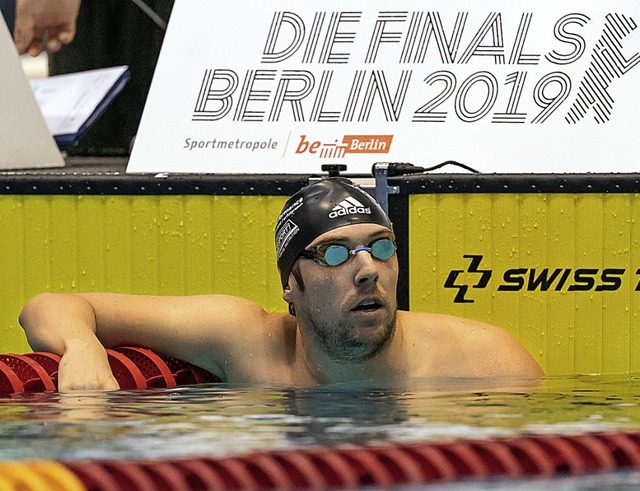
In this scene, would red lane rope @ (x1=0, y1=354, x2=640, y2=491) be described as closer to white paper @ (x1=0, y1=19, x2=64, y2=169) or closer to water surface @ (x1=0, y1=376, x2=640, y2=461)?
water surface @ (x1=0, y1=376, x2=640, y2=461)

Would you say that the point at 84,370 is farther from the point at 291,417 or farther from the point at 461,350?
the point at 461,350

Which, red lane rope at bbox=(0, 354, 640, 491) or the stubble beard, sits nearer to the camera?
red lane rope at bbox=(0, 354, 640, 491)

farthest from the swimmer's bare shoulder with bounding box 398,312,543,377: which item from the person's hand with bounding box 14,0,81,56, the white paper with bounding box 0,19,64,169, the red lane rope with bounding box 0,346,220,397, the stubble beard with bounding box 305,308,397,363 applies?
the person's hand with bounding box 14,0,81,56

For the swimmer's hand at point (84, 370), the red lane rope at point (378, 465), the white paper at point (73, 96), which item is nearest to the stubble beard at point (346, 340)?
the swimmer's hand at point (84, 370)

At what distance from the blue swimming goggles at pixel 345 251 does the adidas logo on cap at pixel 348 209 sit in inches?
3.3

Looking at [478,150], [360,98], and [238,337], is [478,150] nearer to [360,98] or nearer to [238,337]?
[360,98]

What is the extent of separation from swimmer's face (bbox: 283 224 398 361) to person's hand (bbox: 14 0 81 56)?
2.97m

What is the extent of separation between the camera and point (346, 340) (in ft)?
10.6

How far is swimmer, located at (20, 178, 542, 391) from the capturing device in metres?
3.19

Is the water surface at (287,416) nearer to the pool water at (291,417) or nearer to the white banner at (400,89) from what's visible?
the pool water at (291,417)

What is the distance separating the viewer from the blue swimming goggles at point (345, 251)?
320 centimetres

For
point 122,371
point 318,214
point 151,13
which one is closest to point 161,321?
point 122,371

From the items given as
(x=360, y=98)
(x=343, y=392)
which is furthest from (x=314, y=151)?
(x=343, y=392)

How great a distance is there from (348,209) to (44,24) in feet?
10.1
